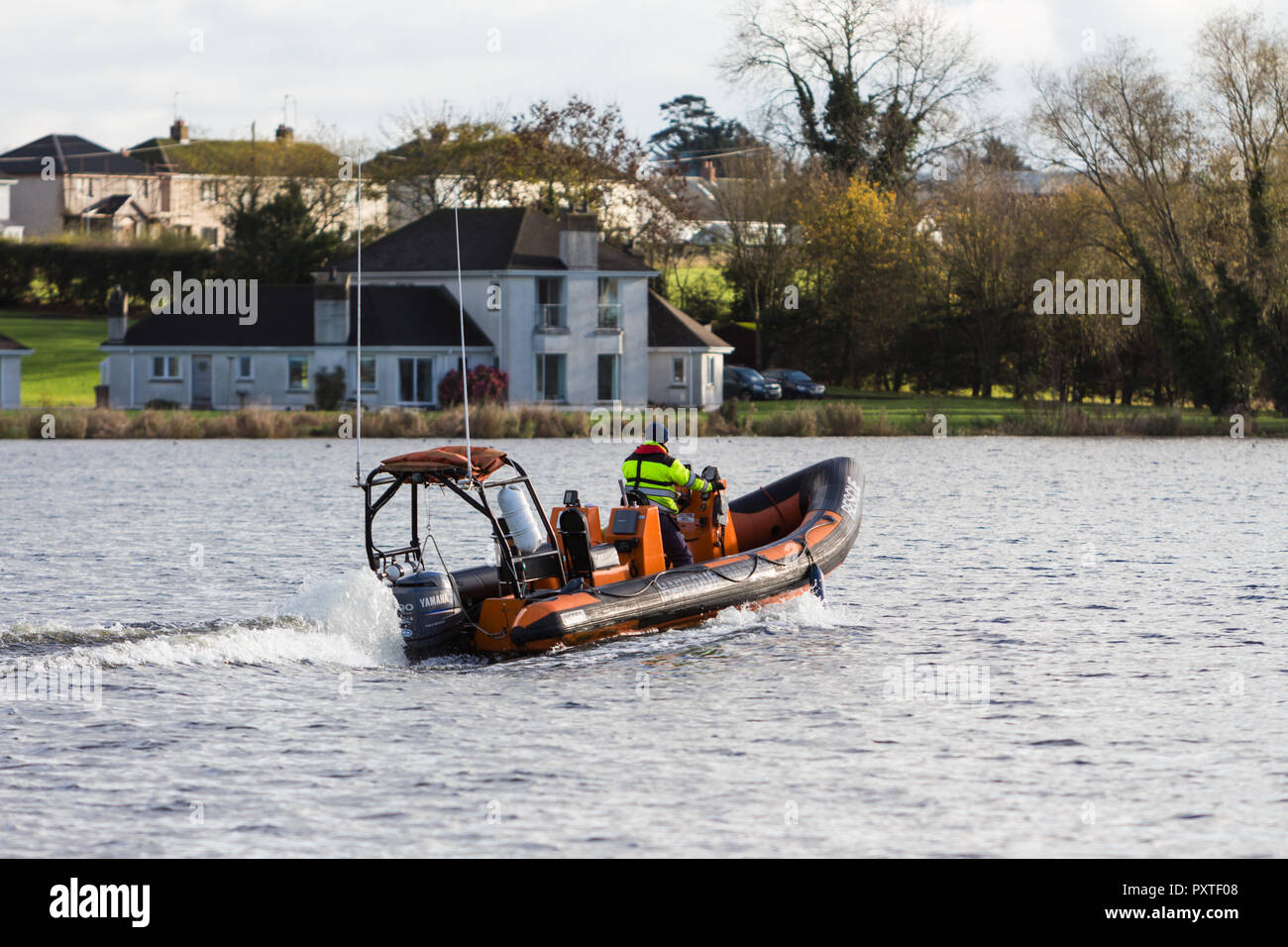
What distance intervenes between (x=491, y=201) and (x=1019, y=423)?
29.5m

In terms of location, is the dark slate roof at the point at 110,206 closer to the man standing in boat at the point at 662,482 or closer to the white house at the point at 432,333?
the white house at the point at 432,333

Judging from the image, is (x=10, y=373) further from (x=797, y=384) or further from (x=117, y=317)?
(x=797, y=384)

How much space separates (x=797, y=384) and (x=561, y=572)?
163ft

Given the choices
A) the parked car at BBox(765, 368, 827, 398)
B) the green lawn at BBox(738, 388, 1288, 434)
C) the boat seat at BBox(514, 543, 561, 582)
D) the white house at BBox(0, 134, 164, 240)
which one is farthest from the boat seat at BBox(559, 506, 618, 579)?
the white house at BBox(0, 134, 164, 240)

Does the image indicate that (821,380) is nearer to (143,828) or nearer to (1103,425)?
(1103,425)

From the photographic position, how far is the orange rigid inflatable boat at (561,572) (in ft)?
44.9

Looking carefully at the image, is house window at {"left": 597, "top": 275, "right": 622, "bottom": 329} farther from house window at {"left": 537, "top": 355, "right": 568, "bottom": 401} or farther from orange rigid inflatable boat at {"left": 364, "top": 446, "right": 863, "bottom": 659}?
orange rigid inflatable boat at {"left": 364, "top": 446, "right": 863, "bottom": 659}

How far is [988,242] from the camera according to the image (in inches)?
2509

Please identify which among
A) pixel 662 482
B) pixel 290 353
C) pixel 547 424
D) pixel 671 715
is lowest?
pixel 671 715

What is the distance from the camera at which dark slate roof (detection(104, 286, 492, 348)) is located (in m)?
55.3

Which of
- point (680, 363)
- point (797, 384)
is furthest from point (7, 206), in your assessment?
point (797, 384)

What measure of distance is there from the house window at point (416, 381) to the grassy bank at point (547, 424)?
3.96 m

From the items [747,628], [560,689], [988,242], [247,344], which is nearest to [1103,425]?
[988,242]

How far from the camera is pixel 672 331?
61156 mm
